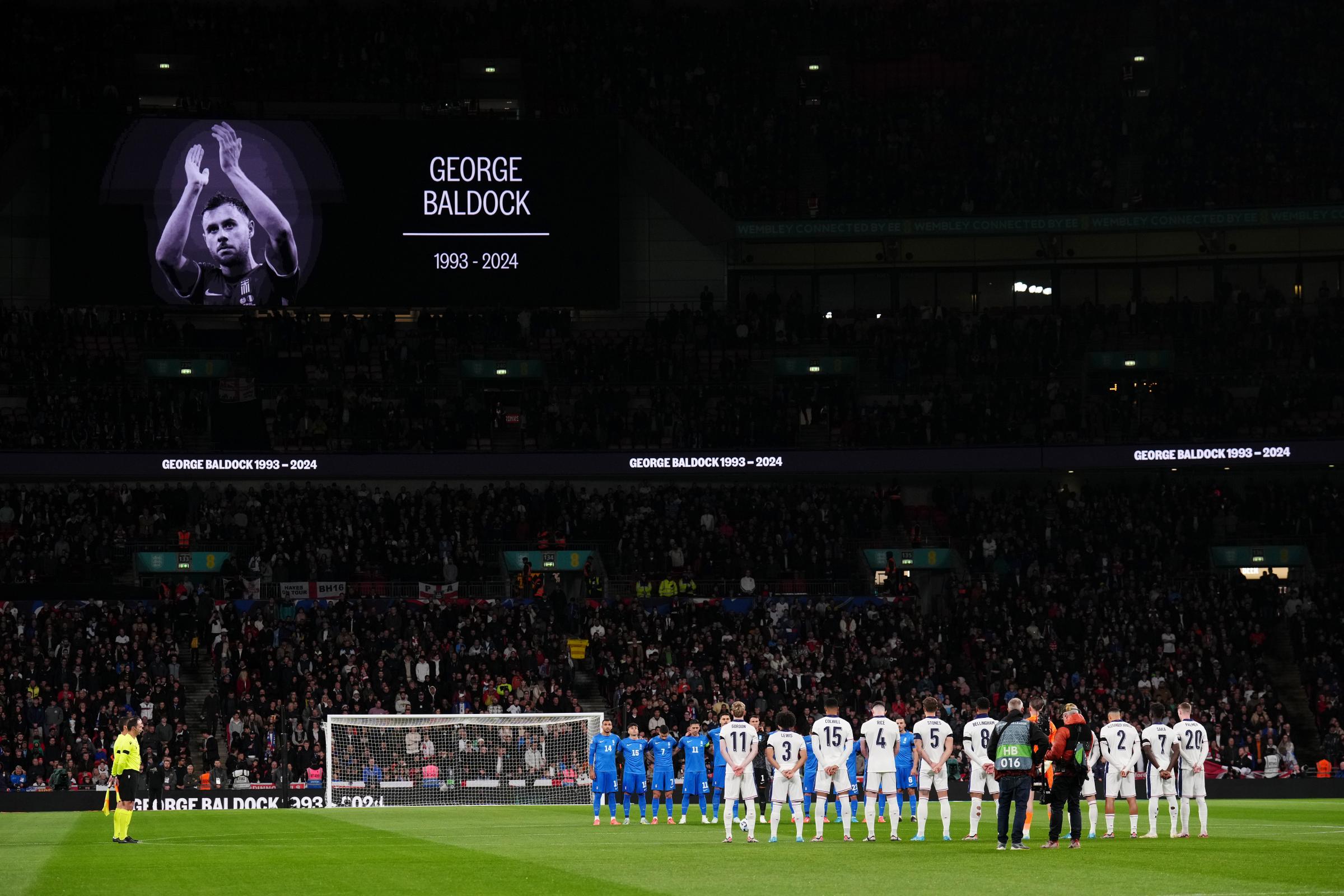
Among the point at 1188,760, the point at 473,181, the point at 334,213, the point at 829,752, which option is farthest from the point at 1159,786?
the point at 334,213

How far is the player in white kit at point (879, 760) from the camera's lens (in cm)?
2362

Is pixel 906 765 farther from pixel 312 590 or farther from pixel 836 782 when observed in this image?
pixel 312 590

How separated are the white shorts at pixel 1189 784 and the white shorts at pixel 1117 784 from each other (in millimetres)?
638

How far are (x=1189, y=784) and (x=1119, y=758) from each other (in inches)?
40.2

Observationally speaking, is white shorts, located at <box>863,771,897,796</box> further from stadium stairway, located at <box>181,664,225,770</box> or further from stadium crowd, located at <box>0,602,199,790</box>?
stadium stairway, located at <box>181,664,225,770</box>

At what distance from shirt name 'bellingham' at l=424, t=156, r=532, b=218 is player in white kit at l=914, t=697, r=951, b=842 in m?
33.5

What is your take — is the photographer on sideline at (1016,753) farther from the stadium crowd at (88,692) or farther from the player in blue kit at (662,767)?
the stadium crowd at (88,692)

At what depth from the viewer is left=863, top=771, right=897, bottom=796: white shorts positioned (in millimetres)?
23766

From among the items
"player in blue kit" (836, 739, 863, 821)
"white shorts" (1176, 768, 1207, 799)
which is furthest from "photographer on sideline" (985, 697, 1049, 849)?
"player in blue kit" (836, 739, 863, 821)

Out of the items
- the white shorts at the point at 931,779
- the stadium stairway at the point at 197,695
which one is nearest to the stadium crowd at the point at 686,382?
the stadium stairway at the point at 197,695

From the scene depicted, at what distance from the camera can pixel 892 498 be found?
5481cm

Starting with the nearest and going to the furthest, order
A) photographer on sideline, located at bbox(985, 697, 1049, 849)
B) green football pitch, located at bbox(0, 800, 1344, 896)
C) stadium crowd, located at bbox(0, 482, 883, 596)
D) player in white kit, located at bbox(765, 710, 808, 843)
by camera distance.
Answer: green football pitch, located at bbox(0, 800, 1344, 896) < photographer on sideline, located at bbox(985, 697, 1049, 849) < player in white kit, located at bbox(765, 710, 808, 843) < stadium crowd, located at bbox(0, 482, 883, 596)

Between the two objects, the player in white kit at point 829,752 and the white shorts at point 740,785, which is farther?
the white shorts at point 740,785

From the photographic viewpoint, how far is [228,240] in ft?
176
